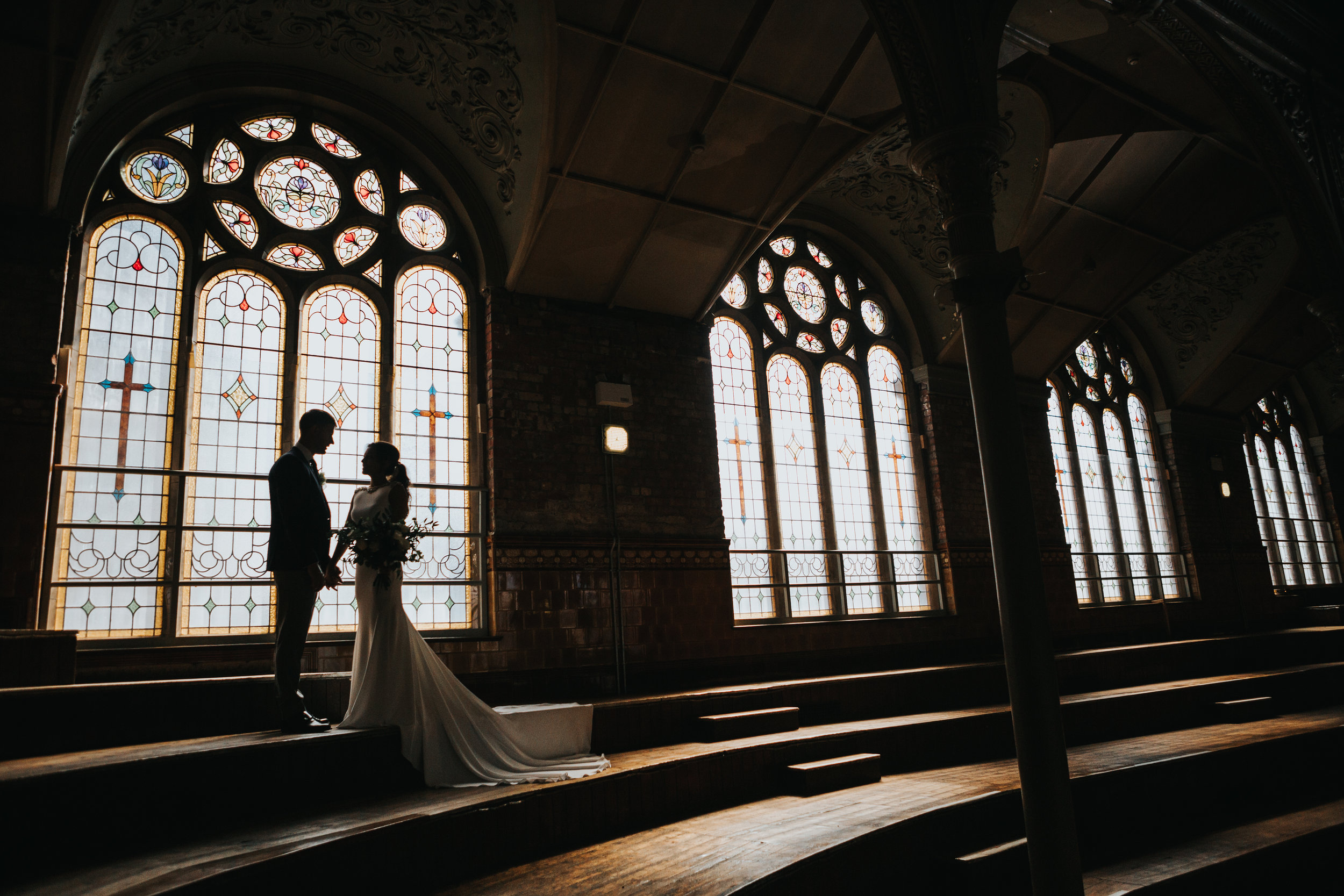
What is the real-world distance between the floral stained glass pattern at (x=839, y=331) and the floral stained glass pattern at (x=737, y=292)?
1.36 meters

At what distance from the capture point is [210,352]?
6730 mm

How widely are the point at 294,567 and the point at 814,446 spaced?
667cm

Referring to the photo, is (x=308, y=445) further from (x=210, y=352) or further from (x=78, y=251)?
(x=78, y=251)

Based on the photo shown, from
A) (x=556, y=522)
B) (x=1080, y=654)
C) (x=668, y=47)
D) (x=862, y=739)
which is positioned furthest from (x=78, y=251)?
(x=1080, y=654)

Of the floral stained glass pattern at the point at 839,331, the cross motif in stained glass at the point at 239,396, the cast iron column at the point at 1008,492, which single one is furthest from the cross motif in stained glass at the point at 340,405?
the floral stained glass pattern at the point at 839,331

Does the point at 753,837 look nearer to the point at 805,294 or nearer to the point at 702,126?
the point at 702,126

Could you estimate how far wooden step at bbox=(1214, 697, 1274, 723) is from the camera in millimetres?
8125

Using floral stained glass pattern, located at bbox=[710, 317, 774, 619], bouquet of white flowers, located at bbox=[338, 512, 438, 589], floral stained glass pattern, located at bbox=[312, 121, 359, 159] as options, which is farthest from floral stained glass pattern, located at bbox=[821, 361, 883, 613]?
bouquet of white flowers, located at bbox=[338, 512, 438, 589]

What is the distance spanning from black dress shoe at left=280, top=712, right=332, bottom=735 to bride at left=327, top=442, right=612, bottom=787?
0.13 meters

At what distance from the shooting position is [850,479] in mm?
10227

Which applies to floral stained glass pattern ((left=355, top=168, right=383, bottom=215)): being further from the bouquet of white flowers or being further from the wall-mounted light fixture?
the bouquet of white flowers

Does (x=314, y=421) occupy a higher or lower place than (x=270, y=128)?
lower

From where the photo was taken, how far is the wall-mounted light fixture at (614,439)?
786cm

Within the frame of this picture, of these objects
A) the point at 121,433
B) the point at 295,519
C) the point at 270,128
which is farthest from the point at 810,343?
the point at 121,433
